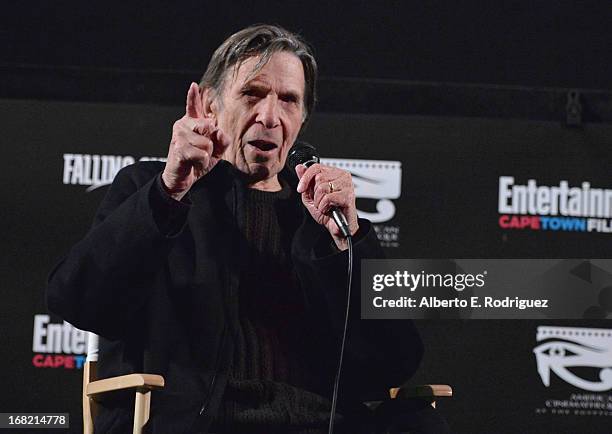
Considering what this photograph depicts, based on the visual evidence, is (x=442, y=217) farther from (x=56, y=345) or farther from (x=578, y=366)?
(x=56, y=345)

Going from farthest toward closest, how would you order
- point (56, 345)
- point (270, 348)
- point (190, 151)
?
point (56, 345)
point (270, 348)
point (190, 151)

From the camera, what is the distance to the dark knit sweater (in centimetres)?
212

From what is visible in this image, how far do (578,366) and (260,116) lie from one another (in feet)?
5.77

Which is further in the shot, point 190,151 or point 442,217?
point 442,217

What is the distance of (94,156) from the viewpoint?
3.63 meters

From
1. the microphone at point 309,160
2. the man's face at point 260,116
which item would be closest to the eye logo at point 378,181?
the man's face at point 260,116

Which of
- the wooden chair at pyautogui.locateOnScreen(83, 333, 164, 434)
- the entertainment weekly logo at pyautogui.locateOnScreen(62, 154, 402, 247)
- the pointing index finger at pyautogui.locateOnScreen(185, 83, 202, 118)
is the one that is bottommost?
the wooden chair at pyautogui.locateOnScreen(83, 333, 164, 434)

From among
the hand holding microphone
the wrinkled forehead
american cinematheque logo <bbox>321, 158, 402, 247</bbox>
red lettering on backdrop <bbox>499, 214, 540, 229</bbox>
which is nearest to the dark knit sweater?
the hand holding microphone

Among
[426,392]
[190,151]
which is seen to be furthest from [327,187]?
[426,392]

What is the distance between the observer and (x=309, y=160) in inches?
85.9

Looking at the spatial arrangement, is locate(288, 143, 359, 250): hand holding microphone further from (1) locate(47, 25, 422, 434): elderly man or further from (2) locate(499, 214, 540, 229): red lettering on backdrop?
(2) locate(499, 214, 540, 229): red lettering on backdrop

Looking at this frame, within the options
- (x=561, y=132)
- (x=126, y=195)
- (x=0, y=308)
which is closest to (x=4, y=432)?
(x=0, y=308)

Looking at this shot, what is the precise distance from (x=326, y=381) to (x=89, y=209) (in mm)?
1659

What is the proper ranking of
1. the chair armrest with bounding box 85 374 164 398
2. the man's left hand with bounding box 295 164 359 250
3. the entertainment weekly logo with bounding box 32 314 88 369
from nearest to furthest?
the chair armrest with bounding box 85 374 164 398, the man's left hand with bounding box 295 164 359 250, the entertainment weekly logo with bounding box 32 314 88 369
